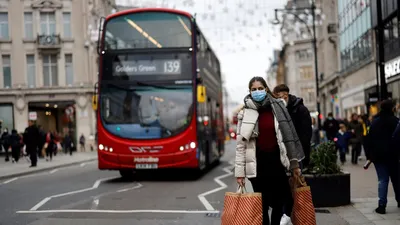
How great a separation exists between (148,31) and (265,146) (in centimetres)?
1044

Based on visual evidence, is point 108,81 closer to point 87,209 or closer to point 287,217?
point 87,209

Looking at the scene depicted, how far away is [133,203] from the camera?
11258 mm

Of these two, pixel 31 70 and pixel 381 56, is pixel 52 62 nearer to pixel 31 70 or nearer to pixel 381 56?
pixel 31 70

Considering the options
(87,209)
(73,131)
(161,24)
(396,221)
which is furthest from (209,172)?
(73,131)

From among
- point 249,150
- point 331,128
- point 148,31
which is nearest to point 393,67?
point 331,128

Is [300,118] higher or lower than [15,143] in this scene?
higher

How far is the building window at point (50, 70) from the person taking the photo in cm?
4775

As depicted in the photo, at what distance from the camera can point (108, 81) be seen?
51.5 ft

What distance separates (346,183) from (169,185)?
6356 millimetres

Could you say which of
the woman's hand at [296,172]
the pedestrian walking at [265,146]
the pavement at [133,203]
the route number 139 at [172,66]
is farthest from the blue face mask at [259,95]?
the route number 139 at [172,66]

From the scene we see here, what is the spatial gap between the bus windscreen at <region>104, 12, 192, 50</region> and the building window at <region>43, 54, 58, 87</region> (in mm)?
33121

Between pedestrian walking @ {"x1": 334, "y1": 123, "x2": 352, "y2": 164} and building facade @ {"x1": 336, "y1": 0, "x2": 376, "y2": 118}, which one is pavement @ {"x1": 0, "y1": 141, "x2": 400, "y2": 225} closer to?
pedestrian walking @ {"x1": 334, "y1": 123, "x2": 352, "y2": 164}

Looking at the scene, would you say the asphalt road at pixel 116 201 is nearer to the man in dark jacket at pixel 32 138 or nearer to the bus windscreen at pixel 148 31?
the bus windscreen at pixel 148 31

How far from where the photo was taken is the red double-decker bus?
51.1 feet
